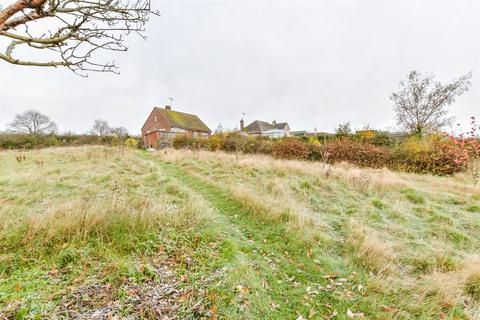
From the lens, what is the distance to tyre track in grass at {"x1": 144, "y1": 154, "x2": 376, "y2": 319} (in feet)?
9.04

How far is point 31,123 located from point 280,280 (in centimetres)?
6505

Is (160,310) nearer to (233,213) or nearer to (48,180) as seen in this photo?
(233,213)

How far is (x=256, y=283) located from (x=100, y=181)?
7.80 m

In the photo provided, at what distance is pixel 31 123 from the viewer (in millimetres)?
46312

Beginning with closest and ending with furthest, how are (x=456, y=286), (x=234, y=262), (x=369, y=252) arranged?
(x=456, y=286), (x=234, y=262), (x=369, y=252)

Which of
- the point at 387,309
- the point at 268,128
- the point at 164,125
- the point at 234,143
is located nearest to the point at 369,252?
the point at 387,309

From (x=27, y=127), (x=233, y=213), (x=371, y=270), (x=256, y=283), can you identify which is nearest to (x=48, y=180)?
(x=233, y=213)

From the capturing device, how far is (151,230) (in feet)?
13.2

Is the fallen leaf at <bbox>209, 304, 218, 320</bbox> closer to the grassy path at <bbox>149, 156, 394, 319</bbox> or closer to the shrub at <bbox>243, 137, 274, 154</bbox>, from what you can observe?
the grassy path at <bbox>149, 156, 394, 319</bbox>

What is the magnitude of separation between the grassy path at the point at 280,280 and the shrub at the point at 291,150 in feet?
38.1

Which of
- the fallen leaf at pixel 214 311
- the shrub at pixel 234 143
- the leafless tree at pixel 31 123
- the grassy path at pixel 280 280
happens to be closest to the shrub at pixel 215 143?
the shrub at pixel 234 143

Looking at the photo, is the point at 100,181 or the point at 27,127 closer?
the point at 100,181

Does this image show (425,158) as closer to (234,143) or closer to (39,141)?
(234,143)

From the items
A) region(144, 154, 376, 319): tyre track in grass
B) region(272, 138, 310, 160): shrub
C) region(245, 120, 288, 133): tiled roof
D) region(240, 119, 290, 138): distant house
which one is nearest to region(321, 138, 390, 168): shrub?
region(272, 138, 310, 160): shrub
